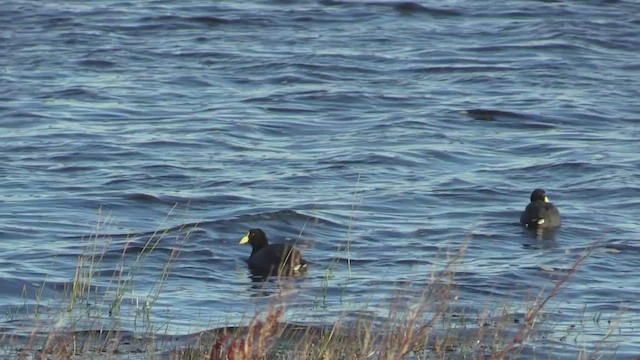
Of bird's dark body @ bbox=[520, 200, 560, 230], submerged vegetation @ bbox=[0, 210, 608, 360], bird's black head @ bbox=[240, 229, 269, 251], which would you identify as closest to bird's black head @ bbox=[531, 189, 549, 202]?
bird's dark body @ bbox=[520, 200, 560, 230]

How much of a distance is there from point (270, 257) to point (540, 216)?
283 cm

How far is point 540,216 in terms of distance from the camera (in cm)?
1364

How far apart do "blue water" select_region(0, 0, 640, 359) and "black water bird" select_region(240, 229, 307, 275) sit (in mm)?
219

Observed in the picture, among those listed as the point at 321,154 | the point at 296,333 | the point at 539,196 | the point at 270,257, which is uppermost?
the point at 296,333

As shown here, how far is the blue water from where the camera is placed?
10.9 metres

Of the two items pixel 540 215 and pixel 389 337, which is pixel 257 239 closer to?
pixel 540 215

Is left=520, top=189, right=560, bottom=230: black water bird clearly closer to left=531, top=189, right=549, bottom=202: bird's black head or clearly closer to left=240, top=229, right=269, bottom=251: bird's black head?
left=531, top=189, right=549, bottom=202: bird's black head

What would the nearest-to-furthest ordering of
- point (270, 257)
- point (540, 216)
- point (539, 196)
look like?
point (270, 257) → point (540, 216) → point (539, 196)

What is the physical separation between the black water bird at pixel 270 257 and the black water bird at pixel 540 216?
2.53 metres

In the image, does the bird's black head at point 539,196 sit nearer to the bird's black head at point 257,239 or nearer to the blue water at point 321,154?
the blue water at point 321,154

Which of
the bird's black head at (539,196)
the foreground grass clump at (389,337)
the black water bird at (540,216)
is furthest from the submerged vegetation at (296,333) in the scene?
the bird's black head at (539,196)

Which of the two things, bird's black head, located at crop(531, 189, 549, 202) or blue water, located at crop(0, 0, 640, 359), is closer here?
blue water, located at crop(0, 0, 640, 359)

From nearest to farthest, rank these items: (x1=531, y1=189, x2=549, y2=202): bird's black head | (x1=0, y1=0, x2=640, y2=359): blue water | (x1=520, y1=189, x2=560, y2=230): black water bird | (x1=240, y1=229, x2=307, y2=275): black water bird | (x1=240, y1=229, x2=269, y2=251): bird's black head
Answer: (x1=0, y1=0, x2=640, y2=359): blue water < (x1=240, y1=229, x2=307, y2=275): black water bird < (x1=240, y1=229, x2=269, y2=251): bird's black head < (x1=520, y1=189, x2=560, y2=230): black water bird < (x1=531, y1=189, x2=549, y2=202): bird's black head

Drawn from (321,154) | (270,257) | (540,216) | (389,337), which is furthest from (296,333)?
(321,154)
